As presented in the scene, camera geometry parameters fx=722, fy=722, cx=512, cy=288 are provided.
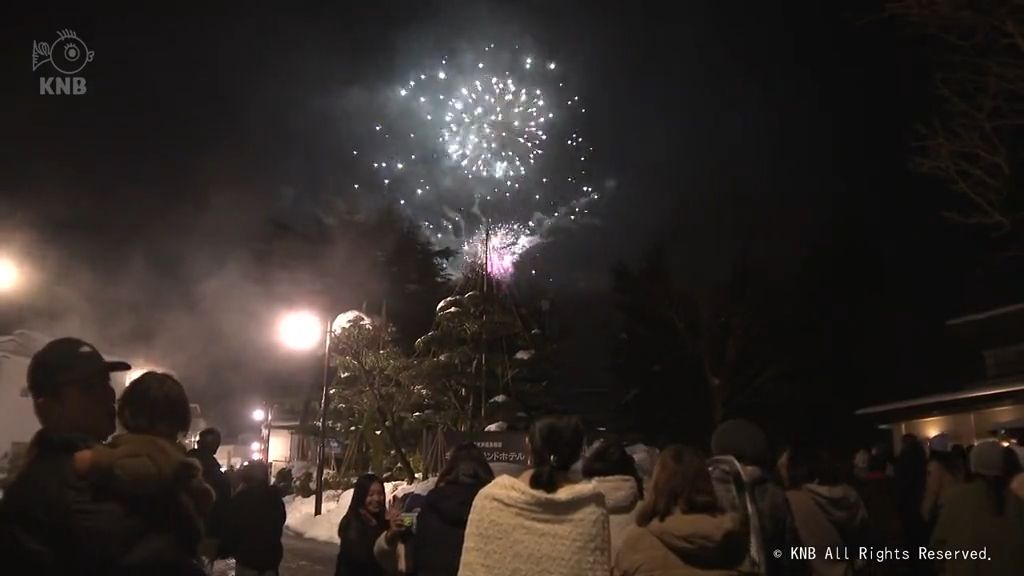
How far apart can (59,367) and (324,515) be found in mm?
17060

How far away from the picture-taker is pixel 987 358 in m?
20.6

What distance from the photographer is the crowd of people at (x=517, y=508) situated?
2.16 meters

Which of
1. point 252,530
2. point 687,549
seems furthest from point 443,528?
point 252,530

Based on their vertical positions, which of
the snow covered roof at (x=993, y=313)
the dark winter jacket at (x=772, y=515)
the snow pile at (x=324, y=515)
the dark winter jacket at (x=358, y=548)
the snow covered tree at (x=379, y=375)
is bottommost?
the snow pile at (x=324, y=515)

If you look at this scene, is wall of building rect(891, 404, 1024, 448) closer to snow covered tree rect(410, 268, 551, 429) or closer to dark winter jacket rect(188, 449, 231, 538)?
snow covered tree rect(410, 268, 551, 429)

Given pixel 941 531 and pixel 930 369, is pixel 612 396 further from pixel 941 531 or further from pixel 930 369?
pixel 941 531

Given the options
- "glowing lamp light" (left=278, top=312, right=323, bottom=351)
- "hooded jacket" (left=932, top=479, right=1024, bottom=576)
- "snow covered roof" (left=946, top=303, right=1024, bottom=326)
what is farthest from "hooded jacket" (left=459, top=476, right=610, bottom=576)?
"snow covered roof" (left=946, top=303, right=1024, bottom=326)

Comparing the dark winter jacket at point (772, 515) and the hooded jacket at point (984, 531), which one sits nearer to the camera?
the dark winter jacket at point (772, 515)

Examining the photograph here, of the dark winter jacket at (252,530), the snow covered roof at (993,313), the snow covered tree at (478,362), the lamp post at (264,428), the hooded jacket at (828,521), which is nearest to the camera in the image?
the hooded jacket at (828,521)

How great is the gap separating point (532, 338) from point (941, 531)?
1632 centimetres

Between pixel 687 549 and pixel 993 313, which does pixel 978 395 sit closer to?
pixel 993 313

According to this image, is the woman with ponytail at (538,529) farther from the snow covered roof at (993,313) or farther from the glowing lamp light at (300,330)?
the snow covered roof at (993,313)

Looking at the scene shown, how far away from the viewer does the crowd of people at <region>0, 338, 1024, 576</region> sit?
2162 millimetres

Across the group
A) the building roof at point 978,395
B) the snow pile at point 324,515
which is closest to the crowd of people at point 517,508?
the snow pile at point 324,515
